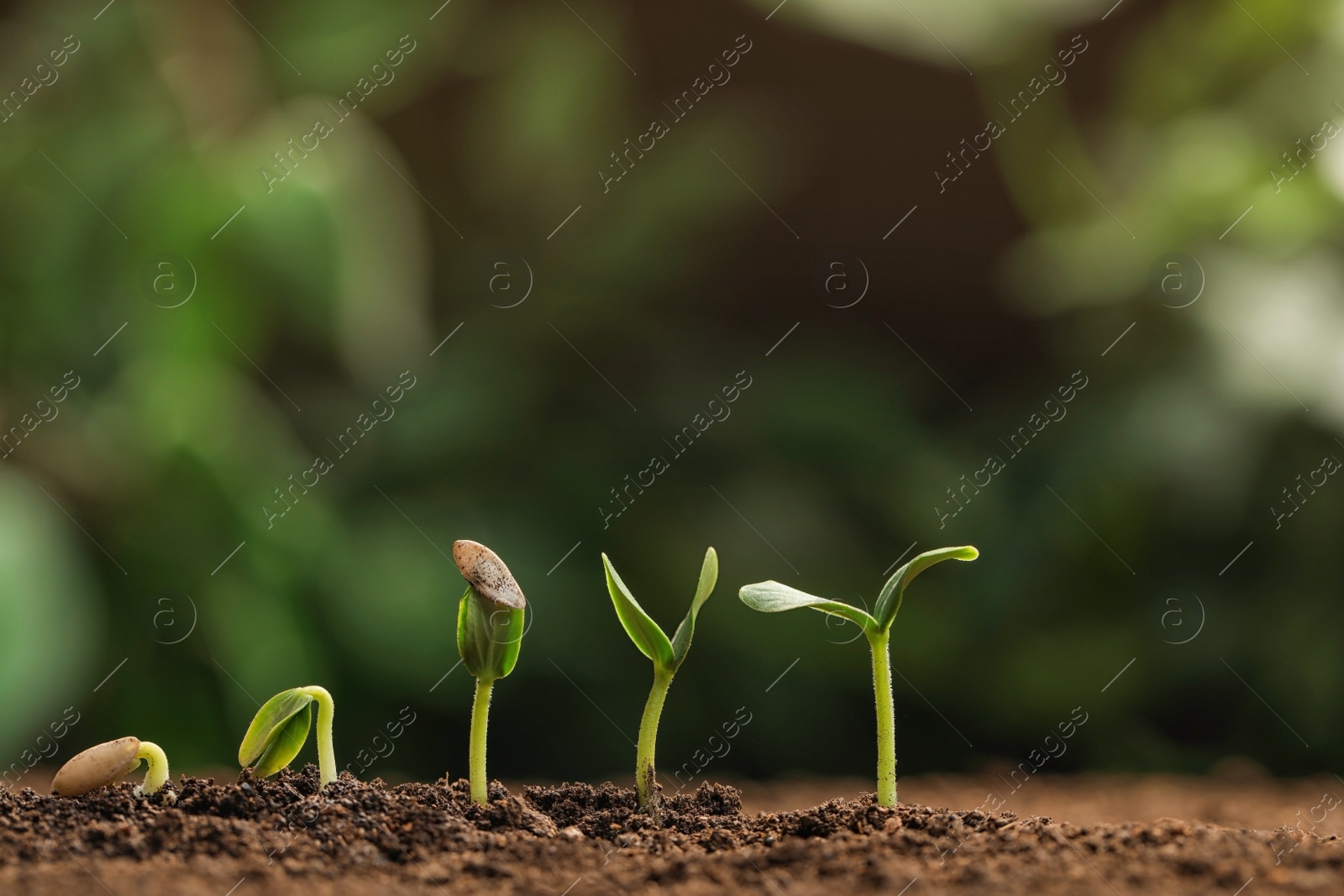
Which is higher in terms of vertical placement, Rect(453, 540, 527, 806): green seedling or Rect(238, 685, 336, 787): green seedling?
Rect(453, 540, 527, 806): green seedling

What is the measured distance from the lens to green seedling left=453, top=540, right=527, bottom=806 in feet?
2.26

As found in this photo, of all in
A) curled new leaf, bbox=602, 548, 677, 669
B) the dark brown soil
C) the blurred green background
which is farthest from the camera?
the blurred green background

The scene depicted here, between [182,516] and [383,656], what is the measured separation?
38cm

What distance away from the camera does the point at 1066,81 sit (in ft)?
7.91

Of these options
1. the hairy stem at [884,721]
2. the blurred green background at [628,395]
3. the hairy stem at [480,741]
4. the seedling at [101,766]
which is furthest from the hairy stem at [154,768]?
the blurred green background at [628,395]

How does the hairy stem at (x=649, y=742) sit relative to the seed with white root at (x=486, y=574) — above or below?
below

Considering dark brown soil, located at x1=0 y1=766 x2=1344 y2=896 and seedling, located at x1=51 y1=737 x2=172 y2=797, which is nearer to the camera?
dark brown soil, located at x1=0 y1=766 x2=1344 y2=896

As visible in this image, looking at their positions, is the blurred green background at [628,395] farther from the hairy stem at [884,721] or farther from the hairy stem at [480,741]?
the hairy stem at [884,721]

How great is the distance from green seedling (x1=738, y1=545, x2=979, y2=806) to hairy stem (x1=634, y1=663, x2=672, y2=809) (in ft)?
0.29

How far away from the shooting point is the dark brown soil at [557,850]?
56 cm

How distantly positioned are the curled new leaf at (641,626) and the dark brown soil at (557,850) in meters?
0.12

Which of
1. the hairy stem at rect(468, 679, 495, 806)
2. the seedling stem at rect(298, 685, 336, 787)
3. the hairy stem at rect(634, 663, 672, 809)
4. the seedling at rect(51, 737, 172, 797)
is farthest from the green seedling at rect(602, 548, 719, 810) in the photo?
the seedling at rect(51, 737, 172, 797)

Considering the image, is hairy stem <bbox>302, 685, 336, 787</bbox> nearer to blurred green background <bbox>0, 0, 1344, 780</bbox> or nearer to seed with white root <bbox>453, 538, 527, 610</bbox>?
seed with white root <bbox>453, 538, 527, 610</bbox>

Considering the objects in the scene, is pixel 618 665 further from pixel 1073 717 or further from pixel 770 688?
pixel 1073 717
